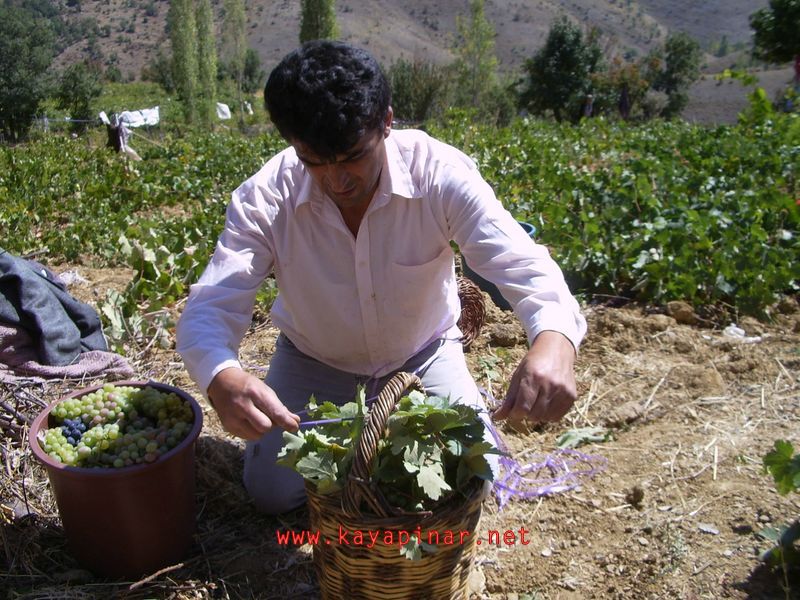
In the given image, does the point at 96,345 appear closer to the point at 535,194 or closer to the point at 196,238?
the point at 196,238

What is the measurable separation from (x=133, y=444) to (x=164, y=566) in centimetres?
43

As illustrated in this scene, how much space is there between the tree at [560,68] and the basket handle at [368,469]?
30715 millimetres

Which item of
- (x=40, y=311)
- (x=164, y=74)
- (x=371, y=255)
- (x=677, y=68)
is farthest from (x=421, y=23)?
(x=371, y=255)

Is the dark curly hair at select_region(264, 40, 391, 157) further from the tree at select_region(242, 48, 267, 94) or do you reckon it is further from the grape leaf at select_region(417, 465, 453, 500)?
the tree at select_region(242, 48, 267, 94)

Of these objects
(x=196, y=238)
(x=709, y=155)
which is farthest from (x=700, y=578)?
(x=709, y=155)

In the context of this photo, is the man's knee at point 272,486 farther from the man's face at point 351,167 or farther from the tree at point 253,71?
the tree at point 253,71

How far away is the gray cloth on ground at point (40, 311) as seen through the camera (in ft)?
9.18

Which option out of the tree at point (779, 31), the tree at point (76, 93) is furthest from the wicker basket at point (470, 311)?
the tree at point (76, 93)

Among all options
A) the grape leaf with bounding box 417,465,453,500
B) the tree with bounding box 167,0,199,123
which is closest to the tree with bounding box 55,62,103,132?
the tree with bounding box 167,0,199,123

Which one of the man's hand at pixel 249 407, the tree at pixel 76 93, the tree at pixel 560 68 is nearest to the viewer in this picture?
the man's hand at pixel 249 407

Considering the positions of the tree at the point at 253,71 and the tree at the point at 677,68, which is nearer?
the tree at the point at 677,68

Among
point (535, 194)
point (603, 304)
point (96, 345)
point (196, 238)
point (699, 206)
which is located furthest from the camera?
point (535, 194)

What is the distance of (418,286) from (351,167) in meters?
0.52

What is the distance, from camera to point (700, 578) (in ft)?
6.21
